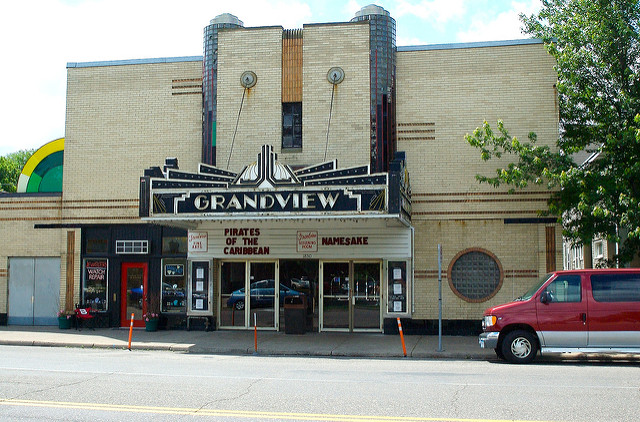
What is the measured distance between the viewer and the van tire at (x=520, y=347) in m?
14.0

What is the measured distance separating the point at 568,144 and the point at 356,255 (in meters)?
6.48

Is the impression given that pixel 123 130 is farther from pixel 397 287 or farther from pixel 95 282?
pixel 397 287

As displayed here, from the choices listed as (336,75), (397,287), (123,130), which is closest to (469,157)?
(397,287)

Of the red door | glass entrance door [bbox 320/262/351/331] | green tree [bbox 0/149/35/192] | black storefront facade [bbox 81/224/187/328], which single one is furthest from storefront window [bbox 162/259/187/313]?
green tree [bbox 0/149/35/192]

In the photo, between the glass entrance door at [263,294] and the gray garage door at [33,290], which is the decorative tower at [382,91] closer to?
the glass entrance door at [263,294]

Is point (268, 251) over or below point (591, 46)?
below

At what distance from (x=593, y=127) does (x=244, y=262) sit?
10.5 metres

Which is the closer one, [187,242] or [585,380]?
[585,380]

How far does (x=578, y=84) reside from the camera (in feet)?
57.4

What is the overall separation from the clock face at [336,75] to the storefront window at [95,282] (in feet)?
29.5

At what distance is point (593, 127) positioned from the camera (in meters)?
17.3

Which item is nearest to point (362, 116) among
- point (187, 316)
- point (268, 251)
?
point (268, 251)

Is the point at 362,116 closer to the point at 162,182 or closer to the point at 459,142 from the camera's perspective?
the point at 459,142

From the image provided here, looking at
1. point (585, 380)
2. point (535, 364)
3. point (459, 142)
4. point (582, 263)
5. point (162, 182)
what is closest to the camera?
point (585, 380)
